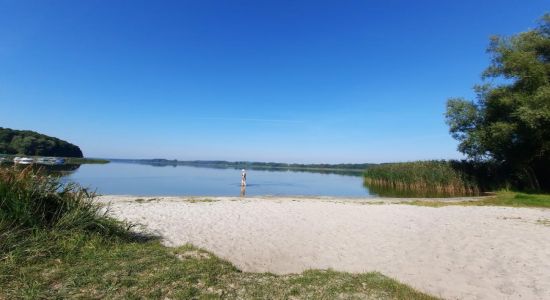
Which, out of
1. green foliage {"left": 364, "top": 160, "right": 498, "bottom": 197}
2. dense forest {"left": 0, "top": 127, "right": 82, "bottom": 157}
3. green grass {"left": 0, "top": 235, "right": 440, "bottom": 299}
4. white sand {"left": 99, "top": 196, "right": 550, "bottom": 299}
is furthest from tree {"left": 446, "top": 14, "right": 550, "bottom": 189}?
dense forest {"left": 0, "top": 127, "right": 82, "bottom": 157}

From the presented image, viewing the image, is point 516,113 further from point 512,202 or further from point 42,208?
point 42,208

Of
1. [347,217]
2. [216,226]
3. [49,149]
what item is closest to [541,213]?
[347,217]

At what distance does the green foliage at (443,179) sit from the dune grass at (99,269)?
69.4 ft

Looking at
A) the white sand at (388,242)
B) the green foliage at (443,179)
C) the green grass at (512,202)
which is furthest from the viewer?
the green foliage at (443,179)

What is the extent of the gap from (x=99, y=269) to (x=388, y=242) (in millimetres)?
6174

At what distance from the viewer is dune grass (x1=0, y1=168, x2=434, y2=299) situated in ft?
12.5

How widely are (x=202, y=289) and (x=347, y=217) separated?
796 cm

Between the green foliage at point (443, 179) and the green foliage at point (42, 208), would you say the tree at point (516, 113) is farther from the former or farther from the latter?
the green foliage at point (42, 208)

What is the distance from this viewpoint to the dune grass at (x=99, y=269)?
382 cm

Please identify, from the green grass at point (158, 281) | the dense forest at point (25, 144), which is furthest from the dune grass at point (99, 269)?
the dense forest at point (25, 144)

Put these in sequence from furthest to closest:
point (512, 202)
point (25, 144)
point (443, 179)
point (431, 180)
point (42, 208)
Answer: point (25, 144) < point (431, 180) < point (443, 179) < point (512, 202) < point (42, 208)

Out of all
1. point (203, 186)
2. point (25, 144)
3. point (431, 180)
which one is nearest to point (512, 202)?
point (431, 180)

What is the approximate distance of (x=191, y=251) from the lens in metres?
5.53

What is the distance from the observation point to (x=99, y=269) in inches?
169
